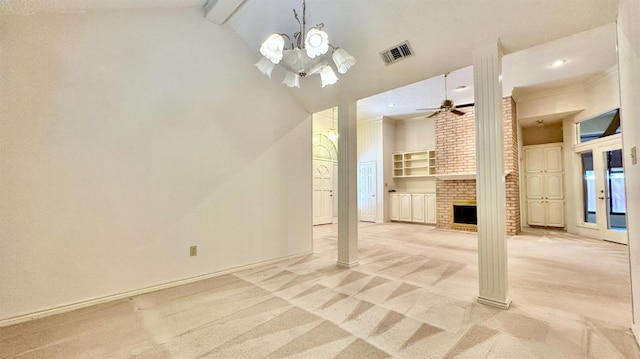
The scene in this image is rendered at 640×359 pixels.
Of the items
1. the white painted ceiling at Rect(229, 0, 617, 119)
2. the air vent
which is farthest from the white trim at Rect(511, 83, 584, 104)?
the air vent

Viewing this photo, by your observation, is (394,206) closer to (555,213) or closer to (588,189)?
(555,213)

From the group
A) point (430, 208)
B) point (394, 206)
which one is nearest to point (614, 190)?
point (430, 208)

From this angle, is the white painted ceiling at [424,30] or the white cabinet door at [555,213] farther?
the white cabinet door at [555,213]

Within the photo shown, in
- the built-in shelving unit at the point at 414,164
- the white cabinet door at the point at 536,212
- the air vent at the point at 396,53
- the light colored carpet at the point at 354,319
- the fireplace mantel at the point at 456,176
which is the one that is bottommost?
the light colored carpet at the point at 354,319

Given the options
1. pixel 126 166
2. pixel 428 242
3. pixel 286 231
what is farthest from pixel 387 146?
pixel 126 166

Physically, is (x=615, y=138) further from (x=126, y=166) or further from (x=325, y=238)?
(x=126, y=166)

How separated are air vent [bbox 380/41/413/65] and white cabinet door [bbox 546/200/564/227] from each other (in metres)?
7.32

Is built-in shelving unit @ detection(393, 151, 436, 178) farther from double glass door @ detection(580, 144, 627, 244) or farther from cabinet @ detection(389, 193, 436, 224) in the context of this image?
double glass door @ detection(580, 144, 627, 244)

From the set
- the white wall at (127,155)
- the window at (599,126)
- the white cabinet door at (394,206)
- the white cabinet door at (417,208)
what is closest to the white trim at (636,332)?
the white wall at (127,155)

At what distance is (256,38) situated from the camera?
141 inches

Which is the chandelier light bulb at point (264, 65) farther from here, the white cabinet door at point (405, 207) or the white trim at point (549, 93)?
the white cabinet door at point (405, 207)

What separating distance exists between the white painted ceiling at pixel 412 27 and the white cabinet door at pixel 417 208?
15.6 ft

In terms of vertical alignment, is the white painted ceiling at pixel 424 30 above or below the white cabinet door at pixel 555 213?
above

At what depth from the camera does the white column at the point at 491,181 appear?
249 centimetres
